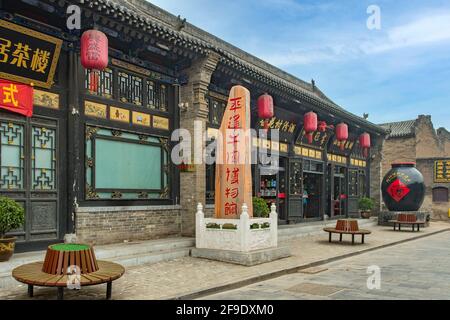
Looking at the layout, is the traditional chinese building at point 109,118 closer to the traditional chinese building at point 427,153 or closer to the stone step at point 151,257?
the stone step at point 151,257

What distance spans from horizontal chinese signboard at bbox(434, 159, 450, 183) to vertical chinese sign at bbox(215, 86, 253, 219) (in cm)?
2120

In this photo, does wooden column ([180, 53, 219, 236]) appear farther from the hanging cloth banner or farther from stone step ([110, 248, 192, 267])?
the hanging cloth banner

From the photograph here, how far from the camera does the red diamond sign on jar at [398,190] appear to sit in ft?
63.9

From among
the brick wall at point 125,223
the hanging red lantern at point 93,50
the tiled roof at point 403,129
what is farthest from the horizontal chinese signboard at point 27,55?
the tiled roof at point 403,129

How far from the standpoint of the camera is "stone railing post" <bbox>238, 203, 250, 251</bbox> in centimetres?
884

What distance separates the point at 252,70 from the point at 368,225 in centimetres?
1081

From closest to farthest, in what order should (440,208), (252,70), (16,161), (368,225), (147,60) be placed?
(16,161) → (147,60) → (252,70) → (368,225) → (440,208)

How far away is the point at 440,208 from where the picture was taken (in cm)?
2645

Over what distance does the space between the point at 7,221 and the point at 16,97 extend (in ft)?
7.68

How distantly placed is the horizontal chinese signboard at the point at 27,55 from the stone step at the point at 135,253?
3.24 meters

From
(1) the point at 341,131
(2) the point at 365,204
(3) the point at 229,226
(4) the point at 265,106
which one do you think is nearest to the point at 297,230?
(4) the point at 265,106
